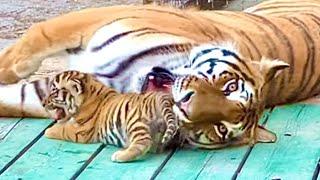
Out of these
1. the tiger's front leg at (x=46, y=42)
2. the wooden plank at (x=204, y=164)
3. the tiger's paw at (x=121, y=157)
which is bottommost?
the wooden plank at (x=204, y=164)

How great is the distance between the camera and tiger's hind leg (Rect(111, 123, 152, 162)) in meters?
2.77

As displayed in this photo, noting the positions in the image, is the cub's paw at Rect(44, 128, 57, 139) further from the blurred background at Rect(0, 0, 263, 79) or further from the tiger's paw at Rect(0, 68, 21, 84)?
the blurred background at Rect(0, 0, 263, 79)

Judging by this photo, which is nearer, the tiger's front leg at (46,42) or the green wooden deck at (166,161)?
the green wooden deck at (166,161)

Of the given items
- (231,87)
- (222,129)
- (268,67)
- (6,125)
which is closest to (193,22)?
(268,67)

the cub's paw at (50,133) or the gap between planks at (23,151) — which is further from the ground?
the cub's paw at (50,133)

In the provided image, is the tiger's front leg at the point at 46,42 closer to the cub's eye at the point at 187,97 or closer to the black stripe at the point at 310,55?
the cub's eye at the point at 187,97

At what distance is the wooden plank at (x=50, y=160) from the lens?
2771mm

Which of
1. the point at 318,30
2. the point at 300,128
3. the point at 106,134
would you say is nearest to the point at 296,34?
the point at 318,30

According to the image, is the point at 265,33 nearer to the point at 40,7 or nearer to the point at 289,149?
the point at 289,149

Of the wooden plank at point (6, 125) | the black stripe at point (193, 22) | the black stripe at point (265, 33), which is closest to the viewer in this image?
the wooden plank at point (6, 125)

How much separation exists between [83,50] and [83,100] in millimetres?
316

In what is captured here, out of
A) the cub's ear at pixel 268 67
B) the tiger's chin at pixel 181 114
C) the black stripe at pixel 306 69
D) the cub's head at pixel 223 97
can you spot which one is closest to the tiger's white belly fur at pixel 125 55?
the cub's head at pixel 223 97

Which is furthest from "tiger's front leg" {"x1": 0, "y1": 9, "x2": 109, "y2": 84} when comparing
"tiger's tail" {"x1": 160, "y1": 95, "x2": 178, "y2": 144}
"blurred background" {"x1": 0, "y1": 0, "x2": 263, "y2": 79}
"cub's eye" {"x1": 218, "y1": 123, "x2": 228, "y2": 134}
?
"blurred background" {"x1": 0, "y1": 0, "x2": 263, "y2": 79}

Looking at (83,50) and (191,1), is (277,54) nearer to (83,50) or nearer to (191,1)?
(83,50)
